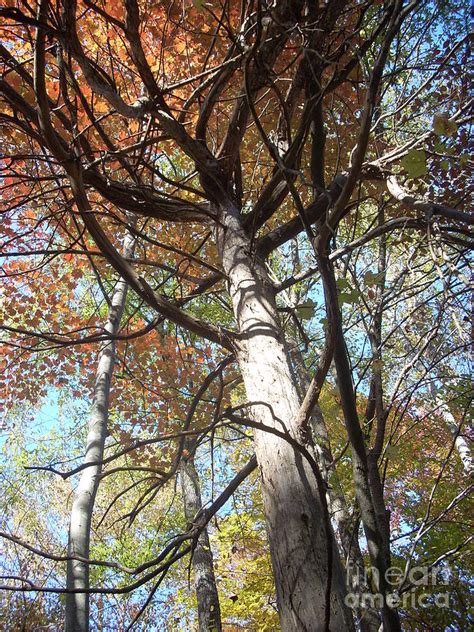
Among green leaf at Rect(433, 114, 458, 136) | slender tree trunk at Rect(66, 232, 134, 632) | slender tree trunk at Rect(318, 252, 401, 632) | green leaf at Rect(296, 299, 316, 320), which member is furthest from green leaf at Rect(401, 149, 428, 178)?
slender tree trunk at Rect(66, 232, 134, 632)

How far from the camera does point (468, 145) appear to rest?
361 centimetres

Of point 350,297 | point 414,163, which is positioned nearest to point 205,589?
point 350,297

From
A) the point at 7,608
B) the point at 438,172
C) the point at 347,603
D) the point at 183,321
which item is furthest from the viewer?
the point at 7,608

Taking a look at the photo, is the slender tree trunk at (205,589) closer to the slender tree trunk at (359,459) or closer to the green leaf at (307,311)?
the green leaf at (307,311)

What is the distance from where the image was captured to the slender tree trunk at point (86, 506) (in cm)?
342

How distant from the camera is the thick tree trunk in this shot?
125 centimetres

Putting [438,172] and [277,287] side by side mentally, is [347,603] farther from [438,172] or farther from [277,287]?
[438,172]

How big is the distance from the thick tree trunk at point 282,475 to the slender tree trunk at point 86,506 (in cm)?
112

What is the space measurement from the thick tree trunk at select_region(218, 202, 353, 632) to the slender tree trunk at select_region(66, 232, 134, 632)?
1.12 metres

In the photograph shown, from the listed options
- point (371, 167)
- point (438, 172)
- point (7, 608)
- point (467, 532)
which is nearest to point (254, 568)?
point (467, 532)

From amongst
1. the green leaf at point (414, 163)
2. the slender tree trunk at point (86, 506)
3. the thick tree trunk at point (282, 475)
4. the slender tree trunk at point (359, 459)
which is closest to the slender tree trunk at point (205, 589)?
the slender tree trunk at point (86, 506)

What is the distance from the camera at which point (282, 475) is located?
4.83ft

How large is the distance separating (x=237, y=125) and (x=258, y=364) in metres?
1.24

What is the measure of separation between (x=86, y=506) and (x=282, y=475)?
2961 millimetres
